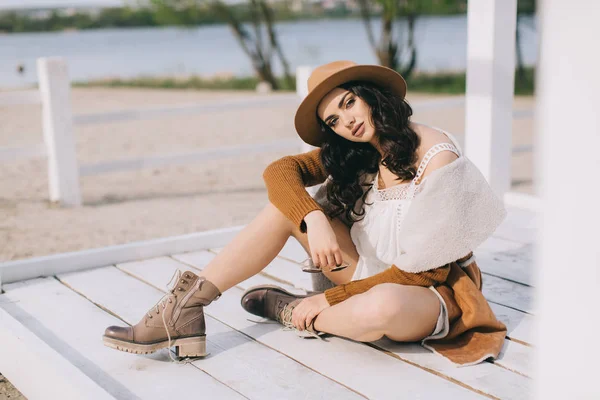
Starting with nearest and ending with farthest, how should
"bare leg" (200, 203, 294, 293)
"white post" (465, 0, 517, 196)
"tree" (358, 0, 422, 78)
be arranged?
1. "bare leg" (200, 203, 294, 293)
2. "white post" (465, 0, 517, 196)
3. "tree" (358, 0, 422, 78)

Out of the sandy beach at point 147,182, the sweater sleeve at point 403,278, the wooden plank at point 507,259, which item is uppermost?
the sweater sleeve at point 403,278

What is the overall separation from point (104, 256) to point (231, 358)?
126cm

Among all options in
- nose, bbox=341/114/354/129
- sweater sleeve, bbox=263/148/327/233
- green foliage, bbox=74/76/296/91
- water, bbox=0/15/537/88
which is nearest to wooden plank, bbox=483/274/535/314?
sweater sleeve, bbox=263/148/327/233

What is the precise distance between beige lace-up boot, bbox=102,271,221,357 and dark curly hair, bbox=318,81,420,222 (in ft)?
1.90

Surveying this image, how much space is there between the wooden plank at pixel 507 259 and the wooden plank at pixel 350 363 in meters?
0.95

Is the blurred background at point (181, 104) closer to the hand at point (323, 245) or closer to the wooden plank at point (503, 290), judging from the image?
the wooden plank at point (503, 290)

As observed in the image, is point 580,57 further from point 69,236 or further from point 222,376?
point 69,236

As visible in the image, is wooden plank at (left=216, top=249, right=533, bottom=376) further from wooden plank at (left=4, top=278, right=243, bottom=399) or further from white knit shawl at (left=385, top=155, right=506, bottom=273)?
wooden plank at (left=4, top=278, right=243, bottom=399)

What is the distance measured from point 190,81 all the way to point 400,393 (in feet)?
54.1

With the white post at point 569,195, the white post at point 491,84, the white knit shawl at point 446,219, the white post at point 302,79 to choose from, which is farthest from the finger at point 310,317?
the white post at point 302,79

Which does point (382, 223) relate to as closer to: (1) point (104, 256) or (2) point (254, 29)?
(1) point (104, 256)

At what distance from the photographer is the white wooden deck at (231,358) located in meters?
2.09

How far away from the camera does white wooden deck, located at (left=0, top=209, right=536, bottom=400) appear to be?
2.09 m

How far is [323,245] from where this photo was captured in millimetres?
2180
